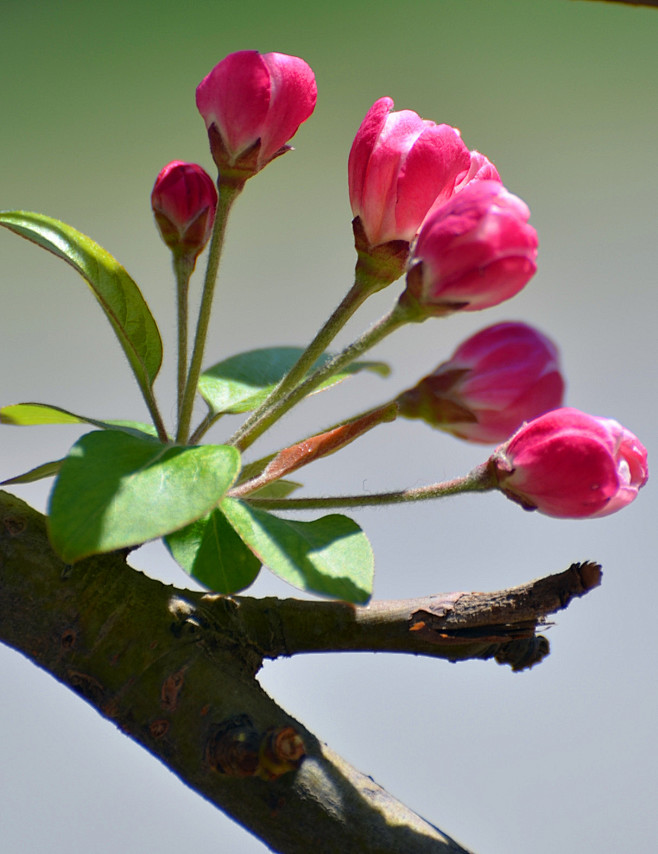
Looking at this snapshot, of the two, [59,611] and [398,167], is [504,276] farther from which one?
[59,611]

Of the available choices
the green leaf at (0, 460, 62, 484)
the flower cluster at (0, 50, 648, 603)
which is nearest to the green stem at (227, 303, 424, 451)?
the flower cluster at (0, 50, 648, 603)

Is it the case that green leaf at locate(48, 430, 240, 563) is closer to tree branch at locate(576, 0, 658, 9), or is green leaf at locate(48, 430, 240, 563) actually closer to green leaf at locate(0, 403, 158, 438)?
green leaf at locate(0, 403, 158, 438)

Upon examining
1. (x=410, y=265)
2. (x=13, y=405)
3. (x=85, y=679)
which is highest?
(x=410, y=265)

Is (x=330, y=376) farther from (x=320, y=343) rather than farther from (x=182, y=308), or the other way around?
(x=182, y=308)

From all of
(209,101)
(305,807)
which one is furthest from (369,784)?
(209,101)

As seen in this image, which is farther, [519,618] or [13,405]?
[13,405]

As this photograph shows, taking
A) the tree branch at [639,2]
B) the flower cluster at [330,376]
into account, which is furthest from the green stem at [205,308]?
the tree branch at [639,2]
